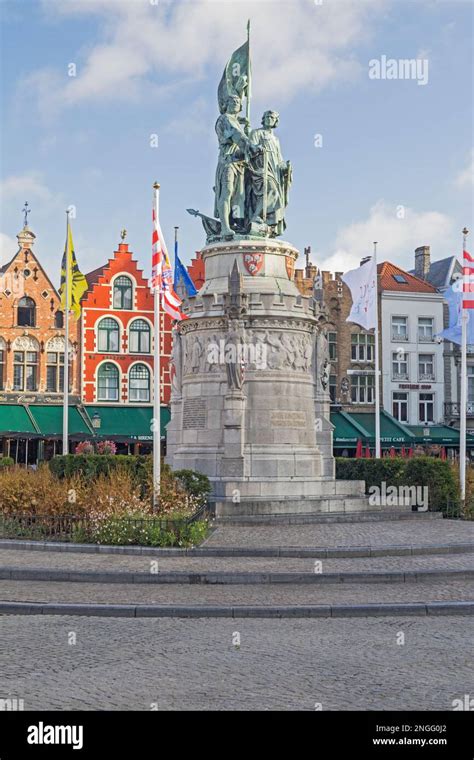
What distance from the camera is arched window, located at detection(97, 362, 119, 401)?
175 ft

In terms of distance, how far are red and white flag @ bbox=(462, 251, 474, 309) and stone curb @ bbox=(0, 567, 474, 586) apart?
1321 cm

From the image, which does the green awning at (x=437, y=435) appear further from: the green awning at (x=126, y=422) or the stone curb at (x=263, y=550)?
the stone curb at (x=263, y=550)

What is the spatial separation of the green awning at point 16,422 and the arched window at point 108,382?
4.76m

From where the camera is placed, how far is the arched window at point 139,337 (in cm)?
5444

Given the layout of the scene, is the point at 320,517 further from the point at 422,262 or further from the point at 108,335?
Result: the point at 422,262

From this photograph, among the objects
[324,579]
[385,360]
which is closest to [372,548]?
[324,579]

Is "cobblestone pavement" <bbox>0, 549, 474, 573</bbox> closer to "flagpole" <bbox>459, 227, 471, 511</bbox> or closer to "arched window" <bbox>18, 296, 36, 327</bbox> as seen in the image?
"flagpole" <bbox>459, 227, 471, 511</bbox>

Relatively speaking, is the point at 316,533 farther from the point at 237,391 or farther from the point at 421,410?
the point at 421,410

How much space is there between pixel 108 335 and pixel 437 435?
1975 cm

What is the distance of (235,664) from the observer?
907cm

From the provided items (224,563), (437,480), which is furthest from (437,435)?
(224,563)

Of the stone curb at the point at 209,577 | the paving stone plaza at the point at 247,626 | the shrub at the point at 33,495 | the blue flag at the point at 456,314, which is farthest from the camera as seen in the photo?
the blue flag at the point at 456,314

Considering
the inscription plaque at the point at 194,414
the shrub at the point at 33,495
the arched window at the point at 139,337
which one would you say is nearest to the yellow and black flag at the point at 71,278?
the inscription plaque at the point at 194,414
